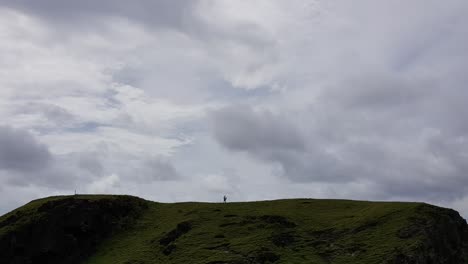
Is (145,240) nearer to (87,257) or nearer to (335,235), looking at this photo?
(87,257)

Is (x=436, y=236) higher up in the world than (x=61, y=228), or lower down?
lower down

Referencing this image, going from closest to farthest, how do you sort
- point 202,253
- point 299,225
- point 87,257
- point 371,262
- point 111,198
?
point 371,262 < point 202,253 < point 299,225 < point 87,257 < point 111,198

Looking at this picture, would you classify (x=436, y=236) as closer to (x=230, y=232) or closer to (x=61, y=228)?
(x=230, y=232)

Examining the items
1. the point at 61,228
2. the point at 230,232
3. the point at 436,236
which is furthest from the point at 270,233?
the point at 61,228

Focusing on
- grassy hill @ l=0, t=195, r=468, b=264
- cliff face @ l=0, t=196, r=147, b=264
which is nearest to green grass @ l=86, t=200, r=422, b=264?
grassy hill @ l=0, t=195, r=468, b=264

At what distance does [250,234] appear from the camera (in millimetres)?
64750

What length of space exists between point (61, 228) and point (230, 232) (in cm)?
2498

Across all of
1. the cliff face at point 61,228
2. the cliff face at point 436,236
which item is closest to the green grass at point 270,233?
the cliff face at point 436,236

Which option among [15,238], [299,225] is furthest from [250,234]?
[15,238]

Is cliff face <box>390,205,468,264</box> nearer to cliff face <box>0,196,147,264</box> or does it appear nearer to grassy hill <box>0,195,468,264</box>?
grassy hill <box>0,195,468,264</box>

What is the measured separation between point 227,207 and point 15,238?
29.6 metres

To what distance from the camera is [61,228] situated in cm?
7406

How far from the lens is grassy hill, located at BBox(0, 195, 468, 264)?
58062mm

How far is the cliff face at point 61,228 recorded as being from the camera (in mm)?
71938
